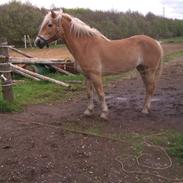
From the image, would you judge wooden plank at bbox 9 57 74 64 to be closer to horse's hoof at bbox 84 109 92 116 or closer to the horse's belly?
horse's hoof at bbox 84 109 92 116

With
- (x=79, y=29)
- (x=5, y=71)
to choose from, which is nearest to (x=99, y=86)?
(x=79, y=29)

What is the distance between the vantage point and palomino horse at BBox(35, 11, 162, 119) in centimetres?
750

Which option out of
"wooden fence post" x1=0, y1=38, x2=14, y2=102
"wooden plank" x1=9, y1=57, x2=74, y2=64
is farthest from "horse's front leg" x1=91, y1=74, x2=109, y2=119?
"wooden plank" x1=9, y1=57, x2=74, y2=64

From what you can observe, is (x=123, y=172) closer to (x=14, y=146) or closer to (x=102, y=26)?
(x=14, y=146)

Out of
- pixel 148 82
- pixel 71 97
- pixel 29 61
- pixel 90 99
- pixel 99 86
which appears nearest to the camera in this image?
pixel 99 86

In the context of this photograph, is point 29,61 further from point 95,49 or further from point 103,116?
point 103,116

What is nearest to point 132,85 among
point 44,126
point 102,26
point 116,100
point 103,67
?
point 116,100

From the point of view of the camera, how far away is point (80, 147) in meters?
5.94

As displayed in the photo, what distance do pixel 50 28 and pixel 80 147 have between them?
2506 millimetres

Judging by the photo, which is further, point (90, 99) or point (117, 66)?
point (90, 99)

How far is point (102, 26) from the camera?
140 ft

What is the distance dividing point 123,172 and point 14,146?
1740mm

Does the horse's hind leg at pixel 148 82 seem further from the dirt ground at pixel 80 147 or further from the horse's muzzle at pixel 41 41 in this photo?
the horse's muzzle at pixel 41 41

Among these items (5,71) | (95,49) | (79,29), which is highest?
(79,29)
